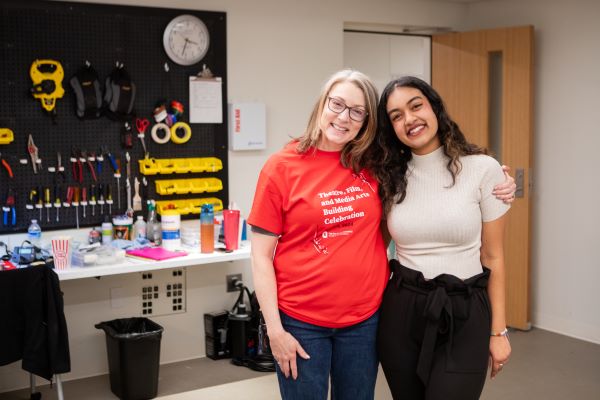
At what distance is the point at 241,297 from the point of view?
454 centimetres

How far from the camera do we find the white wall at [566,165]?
189 inches

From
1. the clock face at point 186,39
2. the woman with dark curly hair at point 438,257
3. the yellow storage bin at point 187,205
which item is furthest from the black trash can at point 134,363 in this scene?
the woman with dark curly hair at point 438,257

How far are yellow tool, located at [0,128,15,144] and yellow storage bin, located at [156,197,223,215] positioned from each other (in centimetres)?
92

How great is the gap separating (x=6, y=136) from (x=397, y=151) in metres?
2.51

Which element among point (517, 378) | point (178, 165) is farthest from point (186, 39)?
point (517, 378)

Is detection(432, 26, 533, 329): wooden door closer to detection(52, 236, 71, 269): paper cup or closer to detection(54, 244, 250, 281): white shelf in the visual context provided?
detection(54, 244, 250, 281): white shelf

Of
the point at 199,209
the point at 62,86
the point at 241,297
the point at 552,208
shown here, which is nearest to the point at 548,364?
the point at 552,208

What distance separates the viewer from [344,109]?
216 centimetres

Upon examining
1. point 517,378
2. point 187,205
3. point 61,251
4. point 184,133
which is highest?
point 184,133

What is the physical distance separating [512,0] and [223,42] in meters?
2.26

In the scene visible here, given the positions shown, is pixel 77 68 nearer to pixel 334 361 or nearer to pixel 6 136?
pixel 6 136

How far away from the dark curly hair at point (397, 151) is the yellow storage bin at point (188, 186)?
230cm

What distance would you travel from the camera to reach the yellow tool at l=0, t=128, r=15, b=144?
3889mm

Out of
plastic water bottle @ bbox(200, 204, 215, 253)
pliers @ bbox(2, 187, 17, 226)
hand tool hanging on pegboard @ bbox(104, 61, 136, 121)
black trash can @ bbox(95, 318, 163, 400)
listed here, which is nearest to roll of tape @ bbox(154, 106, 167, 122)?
hand tool hanging on pegboard @ bbox(104, 61, 136, 121)
